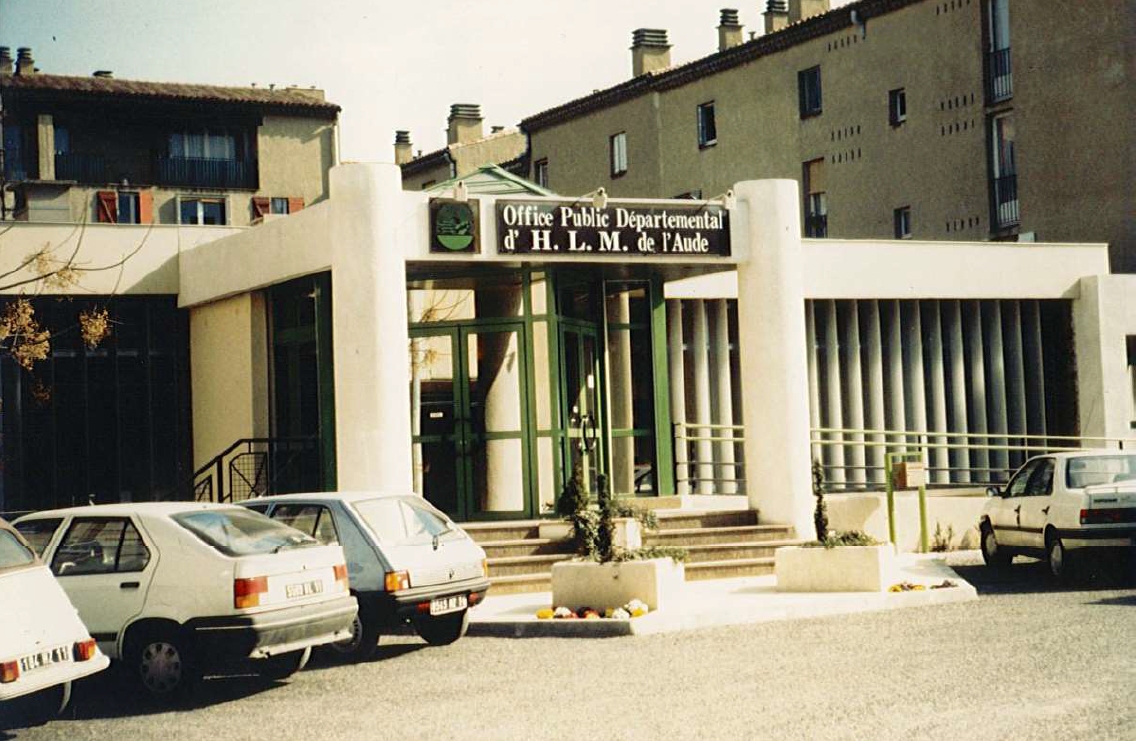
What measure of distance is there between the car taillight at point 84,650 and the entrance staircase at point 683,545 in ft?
24.2

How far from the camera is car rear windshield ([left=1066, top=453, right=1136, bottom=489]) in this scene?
17.4m

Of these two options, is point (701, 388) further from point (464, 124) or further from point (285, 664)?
point (464, 124)

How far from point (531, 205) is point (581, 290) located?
94.9 inches

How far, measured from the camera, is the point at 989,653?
457 inches

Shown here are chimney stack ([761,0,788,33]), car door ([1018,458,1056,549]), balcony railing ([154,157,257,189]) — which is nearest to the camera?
car door ([1018,458,1056,549])

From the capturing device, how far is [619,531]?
17391mm

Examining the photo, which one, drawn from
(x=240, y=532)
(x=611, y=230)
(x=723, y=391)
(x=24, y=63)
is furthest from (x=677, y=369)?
(x=24, y=63)

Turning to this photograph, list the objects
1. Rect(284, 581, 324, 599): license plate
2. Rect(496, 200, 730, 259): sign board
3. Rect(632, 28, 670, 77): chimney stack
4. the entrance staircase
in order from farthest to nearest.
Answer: Rect(632, 28, 670, 77): chimney stack
Rect(496, 200, 730, 259): sign board
the entrance staircase
Rect(284, 581, 324, 599): license plate

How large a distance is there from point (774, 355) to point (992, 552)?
11.9ft

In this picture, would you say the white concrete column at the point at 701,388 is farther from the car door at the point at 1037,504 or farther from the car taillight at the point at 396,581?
the car taillight at the point at 396,581

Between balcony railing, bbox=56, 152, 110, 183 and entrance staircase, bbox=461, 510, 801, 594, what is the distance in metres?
36.4

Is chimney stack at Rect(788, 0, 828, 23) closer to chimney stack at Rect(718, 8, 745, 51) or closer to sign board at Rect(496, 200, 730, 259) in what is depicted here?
chimney stack at Rect(718, 8, 745, 51)

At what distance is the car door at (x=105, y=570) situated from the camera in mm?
11320

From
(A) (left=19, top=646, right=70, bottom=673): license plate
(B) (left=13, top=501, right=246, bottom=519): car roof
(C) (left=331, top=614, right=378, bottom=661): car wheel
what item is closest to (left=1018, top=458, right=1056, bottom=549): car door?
(C) (left=331, top=614, right=378, bottom=661): car wheel
